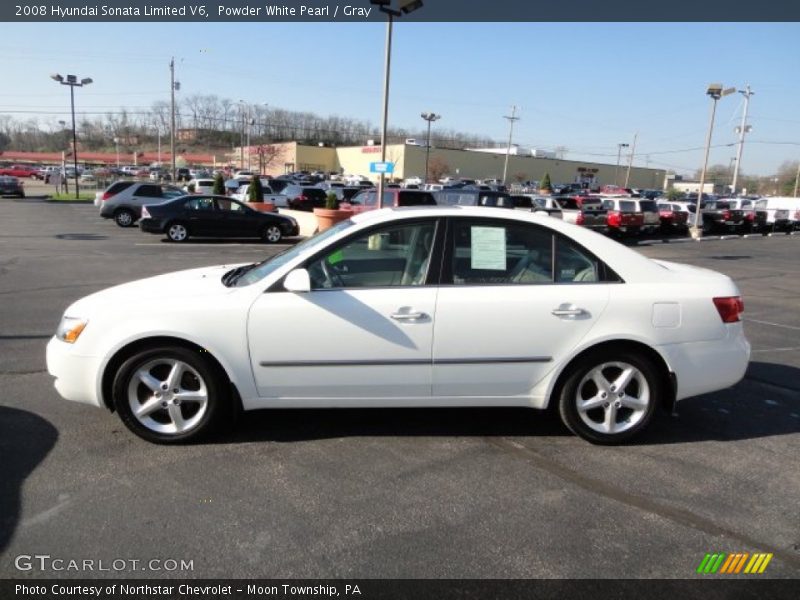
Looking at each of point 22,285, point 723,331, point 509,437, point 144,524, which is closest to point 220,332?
point 144,524

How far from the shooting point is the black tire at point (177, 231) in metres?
17.7

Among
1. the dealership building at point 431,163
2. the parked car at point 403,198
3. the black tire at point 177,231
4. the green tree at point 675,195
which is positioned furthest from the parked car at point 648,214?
the dealership building at point 431,163

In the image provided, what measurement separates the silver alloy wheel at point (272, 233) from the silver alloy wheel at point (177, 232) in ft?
7.90

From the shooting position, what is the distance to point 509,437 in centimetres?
409

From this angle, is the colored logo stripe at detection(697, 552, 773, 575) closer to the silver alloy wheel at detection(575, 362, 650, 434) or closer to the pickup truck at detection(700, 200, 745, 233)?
the silver alloy wheel at detection(575, 362, 650, 434)

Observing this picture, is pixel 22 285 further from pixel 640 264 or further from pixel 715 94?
pixel 715 94

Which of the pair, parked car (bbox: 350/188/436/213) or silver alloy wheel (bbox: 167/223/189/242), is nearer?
silver alloy wheel (bbox: 167/223/189/242)

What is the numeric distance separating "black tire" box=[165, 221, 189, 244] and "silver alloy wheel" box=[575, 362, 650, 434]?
16.1 meters

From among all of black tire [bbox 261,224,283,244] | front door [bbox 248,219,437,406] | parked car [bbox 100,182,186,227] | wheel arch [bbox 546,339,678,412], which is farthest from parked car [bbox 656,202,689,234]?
front door [bbox 248,219,437,406]

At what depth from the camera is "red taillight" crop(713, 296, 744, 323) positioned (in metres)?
3.92

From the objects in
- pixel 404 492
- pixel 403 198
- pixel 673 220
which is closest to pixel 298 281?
pixel 404 492

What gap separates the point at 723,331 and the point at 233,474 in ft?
11.0

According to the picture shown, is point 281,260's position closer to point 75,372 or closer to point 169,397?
point 169,397
